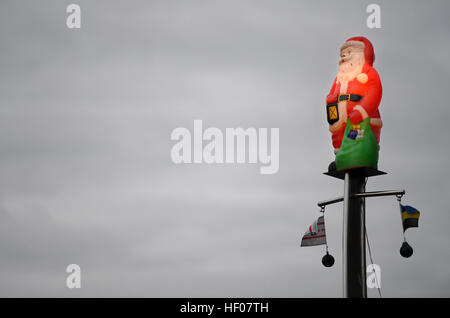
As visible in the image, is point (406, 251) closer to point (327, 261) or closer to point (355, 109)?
point (327, 261)

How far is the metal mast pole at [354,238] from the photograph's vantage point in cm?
1591

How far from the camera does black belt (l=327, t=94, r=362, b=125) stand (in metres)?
16.5

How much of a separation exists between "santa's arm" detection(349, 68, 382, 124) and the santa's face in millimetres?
482

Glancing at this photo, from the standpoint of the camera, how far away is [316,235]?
58.4ft

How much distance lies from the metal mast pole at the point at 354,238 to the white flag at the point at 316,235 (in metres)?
1.51

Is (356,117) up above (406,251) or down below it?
above

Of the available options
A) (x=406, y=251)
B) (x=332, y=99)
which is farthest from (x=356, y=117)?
(x=406, y=251)

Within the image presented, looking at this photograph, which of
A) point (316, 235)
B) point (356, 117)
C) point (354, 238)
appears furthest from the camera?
point (316, 235)

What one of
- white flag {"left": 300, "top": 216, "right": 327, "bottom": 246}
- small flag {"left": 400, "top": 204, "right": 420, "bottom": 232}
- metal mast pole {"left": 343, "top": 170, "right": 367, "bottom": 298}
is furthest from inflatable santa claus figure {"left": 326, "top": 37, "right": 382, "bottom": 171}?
white flag {"left": 300, "top": 216, "right": 327, "bottom": 246}

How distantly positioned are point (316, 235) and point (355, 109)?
382 cm

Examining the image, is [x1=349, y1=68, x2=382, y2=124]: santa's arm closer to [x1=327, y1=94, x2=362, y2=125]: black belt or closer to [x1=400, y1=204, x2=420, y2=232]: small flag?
[x1=327, y1=94, x2=362, y2=125]: black belt

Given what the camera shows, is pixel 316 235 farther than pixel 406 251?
Yes
